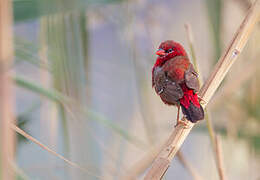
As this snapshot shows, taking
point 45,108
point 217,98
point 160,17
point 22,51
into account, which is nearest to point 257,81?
point 217,98

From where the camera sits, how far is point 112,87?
10.2ft

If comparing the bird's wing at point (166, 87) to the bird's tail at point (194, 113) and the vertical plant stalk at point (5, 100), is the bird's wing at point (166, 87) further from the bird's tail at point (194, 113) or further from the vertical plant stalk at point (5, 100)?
the vertical plant stalk at point (5, 100)

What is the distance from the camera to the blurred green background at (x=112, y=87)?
1.39m

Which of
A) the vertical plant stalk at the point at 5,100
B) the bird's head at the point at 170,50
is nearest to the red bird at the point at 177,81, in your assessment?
the bird's head at the point at 170,50

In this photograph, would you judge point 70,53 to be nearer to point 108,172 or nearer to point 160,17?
point 108,172

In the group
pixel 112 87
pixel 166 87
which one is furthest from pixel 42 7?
pixel 112 87

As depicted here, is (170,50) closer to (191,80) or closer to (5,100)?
(191,80)

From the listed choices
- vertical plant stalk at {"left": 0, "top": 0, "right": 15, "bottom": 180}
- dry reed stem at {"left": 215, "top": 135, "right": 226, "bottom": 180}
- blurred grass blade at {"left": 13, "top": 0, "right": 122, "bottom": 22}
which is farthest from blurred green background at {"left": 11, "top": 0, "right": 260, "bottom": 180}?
dry reed stem at {"left": 215, "top": 135, "right": 226, "bottom": 180}

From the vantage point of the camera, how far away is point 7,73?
125 centimetres

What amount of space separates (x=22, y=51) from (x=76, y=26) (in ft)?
1.15

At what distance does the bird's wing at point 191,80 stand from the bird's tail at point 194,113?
0.11 meters

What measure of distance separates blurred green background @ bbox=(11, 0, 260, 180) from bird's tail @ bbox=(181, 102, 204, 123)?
1.09ft

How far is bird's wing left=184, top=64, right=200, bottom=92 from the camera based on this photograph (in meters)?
1.59

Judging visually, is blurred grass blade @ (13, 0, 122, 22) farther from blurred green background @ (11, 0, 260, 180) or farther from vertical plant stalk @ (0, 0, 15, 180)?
vertical plant stalk @ (0, 0, 15, 180)
